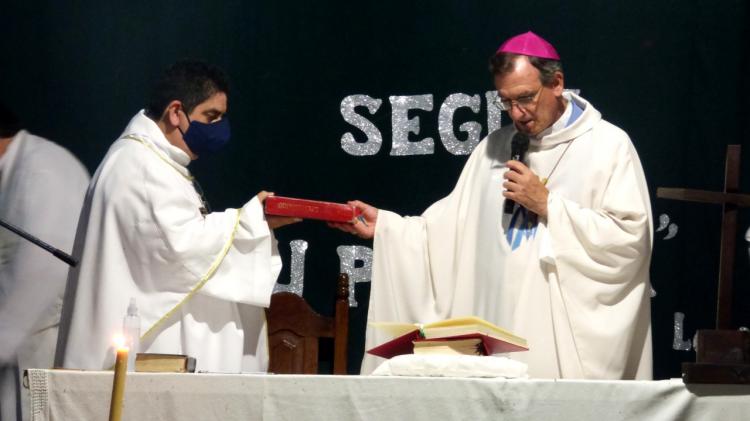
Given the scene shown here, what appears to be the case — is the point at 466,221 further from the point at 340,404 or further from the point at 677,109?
the point at 340,404

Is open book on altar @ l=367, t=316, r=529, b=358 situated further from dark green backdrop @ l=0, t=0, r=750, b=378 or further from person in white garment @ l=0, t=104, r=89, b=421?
person in white garment @ l=0, t=104, r=89, b=421

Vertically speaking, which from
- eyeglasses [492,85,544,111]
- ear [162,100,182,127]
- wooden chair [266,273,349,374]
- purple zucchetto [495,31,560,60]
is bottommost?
wooden chair [266,273,349,374]

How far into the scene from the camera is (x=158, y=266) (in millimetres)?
5184

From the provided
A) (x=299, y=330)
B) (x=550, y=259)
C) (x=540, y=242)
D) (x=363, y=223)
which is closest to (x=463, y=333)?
(x=550, y=259)

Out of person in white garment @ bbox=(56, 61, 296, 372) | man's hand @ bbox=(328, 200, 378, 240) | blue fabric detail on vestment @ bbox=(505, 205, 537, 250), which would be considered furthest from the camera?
man's hand @ bbox=(328, 200, 378, 240)

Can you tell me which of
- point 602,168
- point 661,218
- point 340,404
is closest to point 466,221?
point 602,168

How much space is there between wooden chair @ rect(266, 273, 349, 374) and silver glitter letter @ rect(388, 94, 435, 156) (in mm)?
864

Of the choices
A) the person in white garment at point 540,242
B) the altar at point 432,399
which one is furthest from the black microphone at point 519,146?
the altar at point 432,399

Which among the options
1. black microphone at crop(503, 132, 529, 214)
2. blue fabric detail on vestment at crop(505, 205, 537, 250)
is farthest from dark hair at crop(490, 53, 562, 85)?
blue fabric detail on vestment at crop(505, 205, 537, 250)

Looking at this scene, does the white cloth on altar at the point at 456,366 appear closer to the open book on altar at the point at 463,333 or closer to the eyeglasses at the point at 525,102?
the open book on altar at the point at 463,333

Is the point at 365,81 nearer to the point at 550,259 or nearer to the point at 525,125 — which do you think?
the point at 525,125

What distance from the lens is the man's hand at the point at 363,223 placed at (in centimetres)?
537

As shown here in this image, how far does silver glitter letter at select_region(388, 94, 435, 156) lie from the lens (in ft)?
20.9

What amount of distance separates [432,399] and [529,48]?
6.31ft
